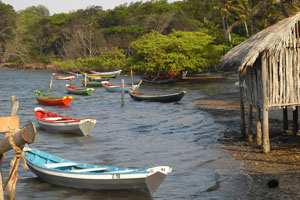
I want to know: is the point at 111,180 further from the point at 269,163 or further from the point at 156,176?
the point at 269,163

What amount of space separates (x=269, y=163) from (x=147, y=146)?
6218 millimetres

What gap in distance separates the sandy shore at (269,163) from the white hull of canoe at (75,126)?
625 cm

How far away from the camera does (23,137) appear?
5762 millimetres

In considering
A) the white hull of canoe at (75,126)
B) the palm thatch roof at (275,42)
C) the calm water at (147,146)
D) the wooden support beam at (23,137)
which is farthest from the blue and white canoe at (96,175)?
the white hull of canoe at (75,126)

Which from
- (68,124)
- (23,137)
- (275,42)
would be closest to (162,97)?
(68,124)

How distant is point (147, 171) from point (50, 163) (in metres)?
3.93

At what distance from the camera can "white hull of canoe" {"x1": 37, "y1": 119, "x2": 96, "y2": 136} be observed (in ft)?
65.4

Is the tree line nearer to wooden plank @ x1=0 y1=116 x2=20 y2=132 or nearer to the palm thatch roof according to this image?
the palm thatch roof

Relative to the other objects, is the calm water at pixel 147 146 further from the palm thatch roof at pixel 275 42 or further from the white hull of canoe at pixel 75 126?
the palm thatch roof at pixel 275 42

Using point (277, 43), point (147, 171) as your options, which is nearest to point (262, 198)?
point (147, 171)

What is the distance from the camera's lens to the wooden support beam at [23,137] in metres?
5.56

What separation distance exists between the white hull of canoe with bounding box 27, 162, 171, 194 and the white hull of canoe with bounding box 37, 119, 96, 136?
7542 millimetres

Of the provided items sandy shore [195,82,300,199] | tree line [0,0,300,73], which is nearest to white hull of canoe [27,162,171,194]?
sandy shore [195,82,300,199]

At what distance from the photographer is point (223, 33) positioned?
58406mm
